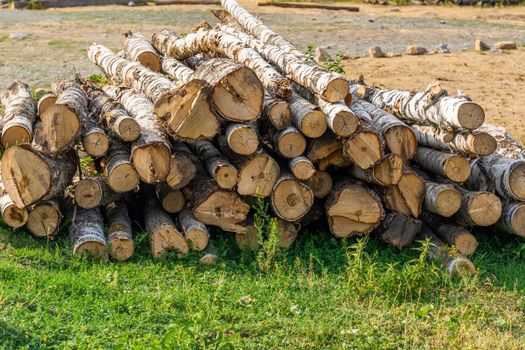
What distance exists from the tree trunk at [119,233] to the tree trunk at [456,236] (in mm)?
2845

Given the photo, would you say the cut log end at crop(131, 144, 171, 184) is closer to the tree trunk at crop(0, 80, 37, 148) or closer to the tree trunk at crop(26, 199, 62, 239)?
the tree trunk at crop(26, 199, 62, 239)

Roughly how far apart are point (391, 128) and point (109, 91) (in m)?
3.44

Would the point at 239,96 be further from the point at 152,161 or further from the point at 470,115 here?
the point at 470,115

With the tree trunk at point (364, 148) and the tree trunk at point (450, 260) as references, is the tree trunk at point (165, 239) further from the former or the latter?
the tree trunk at point (450, 260)

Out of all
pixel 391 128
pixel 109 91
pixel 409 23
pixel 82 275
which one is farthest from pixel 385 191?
pixel 409 23

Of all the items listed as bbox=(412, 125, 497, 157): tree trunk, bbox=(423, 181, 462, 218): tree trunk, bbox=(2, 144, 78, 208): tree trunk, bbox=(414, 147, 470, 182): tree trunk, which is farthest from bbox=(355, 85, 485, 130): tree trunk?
bbox=(2, 144, 78, 208): tree trunk

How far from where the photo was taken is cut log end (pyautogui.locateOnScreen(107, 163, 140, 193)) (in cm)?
702

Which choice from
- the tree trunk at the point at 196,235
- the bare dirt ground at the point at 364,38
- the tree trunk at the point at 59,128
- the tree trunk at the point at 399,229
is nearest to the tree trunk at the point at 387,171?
the tree trunk at the point at 399,229

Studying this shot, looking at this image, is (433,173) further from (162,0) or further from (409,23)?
(162,0)

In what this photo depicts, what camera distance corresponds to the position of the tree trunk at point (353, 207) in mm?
7383

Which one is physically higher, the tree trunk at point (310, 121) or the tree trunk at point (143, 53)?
the tree trunk at point (310, 121)

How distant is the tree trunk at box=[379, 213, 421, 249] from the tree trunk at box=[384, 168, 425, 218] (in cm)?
7

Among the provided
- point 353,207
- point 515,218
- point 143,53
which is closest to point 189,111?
point 353,207

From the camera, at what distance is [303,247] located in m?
7.55
